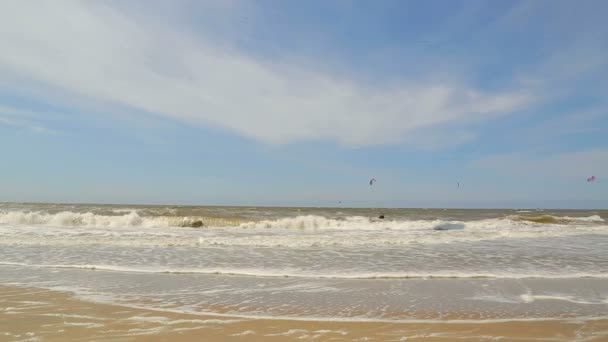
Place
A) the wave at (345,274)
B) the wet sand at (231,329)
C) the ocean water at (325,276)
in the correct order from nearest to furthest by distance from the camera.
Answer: the wet sand at (231,329)
the ocean water at (325,276)
the wave at (345,274)

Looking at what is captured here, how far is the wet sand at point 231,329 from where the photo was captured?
482cm

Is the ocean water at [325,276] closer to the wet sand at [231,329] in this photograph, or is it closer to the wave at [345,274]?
the wave at [345,274]

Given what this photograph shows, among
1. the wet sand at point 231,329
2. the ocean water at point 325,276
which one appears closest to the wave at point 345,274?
the ocean water at point 325,276

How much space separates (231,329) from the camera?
16.7ft

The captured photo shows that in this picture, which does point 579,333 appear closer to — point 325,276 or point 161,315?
point 325,276

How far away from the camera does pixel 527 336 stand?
498cm

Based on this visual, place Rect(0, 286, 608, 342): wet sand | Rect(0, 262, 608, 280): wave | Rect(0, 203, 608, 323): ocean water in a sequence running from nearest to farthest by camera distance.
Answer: Rect(0, 286, 608, 342): wet sand → Rect(0, 203, 608, 323): ocean water → Rect(0, 262, 608, 280): wave

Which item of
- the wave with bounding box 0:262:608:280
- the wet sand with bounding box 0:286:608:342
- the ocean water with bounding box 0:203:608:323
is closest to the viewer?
the wet sand with bounding box 0:286:608:342

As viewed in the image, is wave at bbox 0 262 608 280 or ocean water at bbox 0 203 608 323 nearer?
ocean water at bbox 0 203 608 323

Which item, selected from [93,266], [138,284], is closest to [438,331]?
[138,284]

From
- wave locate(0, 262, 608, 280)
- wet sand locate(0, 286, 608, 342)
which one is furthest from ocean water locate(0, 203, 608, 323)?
wet sand locate(0, 286, 608, 342)

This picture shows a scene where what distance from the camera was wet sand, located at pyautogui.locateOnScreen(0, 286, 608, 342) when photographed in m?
4.82

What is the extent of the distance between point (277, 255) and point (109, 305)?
241 inches

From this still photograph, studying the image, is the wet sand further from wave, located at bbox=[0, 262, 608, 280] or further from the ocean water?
wave, located at bbox=[0, 262, 608, 280]
